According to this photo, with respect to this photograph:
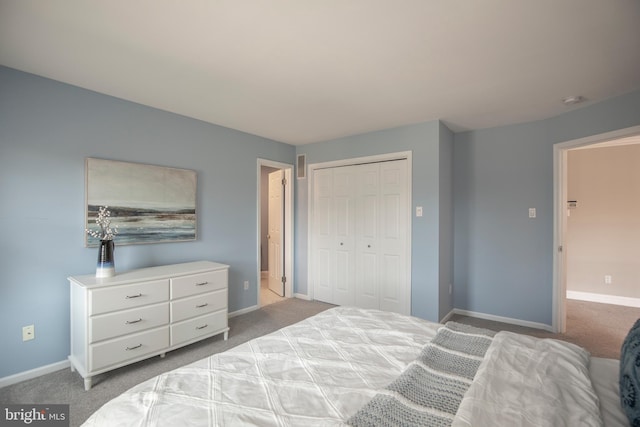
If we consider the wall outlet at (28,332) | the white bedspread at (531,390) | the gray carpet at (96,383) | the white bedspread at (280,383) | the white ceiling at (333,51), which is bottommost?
the gray carpet at (96,383)

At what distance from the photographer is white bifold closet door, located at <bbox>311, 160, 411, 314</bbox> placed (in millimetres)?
3658

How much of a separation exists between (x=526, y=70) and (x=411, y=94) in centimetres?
87

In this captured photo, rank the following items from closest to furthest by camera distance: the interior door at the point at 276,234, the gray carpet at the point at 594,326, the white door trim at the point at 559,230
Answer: the gray carpet at the point at 594,326
the white door trim at the point at 559,230
the interior door at the point at 276,234

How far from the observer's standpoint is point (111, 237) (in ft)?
8.21

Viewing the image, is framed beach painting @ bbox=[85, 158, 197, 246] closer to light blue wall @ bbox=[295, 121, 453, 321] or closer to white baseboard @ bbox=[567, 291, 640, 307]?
light blue wall @ bbox=[295, 121, 453, 321]

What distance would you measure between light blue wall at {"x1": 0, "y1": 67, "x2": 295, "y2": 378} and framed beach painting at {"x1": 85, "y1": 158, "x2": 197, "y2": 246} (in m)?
0.08

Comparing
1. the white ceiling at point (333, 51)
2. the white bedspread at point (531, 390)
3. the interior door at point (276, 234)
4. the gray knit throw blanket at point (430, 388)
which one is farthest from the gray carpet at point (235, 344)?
the white ceiling at point (333, 51)

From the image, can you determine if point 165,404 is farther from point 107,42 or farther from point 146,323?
point 107,42

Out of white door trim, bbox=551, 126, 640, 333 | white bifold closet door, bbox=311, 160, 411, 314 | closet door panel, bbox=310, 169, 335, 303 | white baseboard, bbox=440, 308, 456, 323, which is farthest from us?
closet door panel, bbox=310, 169, 335, 303

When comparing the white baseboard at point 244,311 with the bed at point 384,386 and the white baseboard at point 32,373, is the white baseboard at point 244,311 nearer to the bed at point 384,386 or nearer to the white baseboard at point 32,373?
the white baseboard at point 32,373

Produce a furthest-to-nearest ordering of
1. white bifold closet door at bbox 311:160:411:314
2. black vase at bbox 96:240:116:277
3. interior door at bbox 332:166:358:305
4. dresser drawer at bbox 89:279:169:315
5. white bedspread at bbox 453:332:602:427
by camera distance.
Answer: interior door at bbox 332:166:358:305, white bifold closet door at bbox 311:160:411:314, black vase at bbox 96:240:116:277, dresser drawer at bbox 89:279:169:315, white bedspread at bbox 453:332:602:427

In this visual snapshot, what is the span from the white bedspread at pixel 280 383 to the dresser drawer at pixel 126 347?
1.42m

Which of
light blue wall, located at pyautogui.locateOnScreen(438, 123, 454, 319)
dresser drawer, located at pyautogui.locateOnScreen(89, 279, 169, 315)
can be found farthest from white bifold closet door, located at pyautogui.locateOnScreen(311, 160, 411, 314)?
dresser drawer, located at pyautogui.locateOnScreen(89, 279, 169, 315)

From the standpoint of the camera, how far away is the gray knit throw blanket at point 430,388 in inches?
38.0
